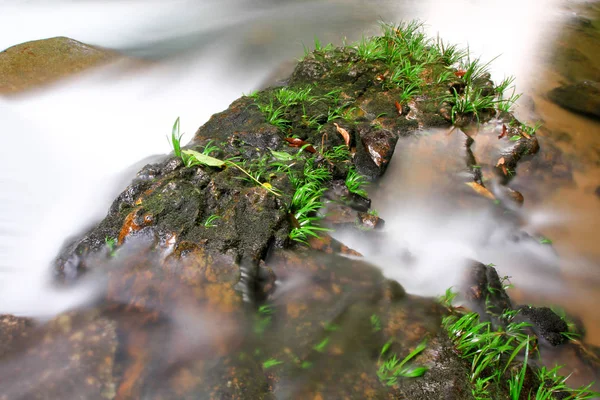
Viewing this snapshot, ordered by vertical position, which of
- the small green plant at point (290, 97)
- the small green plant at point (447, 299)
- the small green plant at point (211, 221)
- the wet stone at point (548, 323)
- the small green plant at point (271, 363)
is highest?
the small green plant at point (290, 97)

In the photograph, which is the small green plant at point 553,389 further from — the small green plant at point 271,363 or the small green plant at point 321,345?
the small green plant at point 271,363

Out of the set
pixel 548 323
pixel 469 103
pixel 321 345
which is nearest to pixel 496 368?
pixel 548 323

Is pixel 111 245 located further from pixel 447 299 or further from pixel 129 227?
pixel 447 299

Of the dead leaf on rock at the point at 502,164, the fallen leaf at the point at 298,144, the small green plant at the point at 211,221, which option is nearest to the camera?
the small green plant at the point at 211,221

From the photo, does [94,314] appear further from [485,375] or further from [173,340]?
[485,375]

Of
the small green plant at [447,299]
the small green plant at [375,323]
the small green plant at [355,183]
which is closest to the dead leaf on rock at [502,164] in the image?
the small green plant at [355,183]

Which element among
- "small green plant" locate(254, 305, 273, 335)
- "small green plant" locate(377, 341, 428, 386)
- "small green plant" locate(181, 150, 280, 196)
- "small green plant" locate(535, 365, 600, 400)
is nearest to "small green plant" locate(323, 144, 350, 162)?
"small green plant" locate(181, 150, 280, 196)

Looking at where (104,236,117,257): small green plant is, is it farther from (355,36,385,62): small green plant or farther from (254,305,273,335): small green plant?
(355,36,385,62): small green plant
